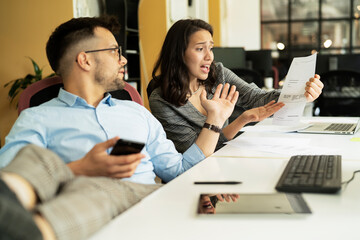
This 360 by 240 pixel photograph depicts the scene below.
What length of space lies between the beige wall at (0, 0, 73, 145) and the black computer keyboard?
10.2 ft

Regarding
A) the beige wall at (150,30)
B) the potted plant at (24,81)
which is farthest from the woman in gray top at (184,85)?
the beige wall at (150,30)

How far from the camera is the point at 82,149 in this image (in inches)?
52.6

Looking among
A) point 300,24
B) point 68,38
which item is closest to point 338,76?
point 68,38

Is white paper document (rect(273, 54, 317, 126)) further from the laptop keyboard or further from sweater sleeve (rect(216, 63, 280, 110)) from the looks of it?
sweater sleeve (rect(216, 63, 280, 110))

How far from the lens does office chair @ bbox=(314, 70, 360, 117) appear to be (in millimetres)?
3945

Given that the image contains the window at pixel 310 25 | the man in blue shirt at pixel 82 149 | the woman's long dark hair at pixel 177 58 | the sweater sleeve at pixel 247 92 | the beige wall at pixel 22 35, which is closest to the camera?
the man in blue shirt at pixel 82 149

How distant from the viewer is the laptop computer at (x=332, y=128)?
1.99 meters

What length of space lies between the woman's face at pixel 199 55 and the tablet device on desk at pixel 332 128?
1.88 ft

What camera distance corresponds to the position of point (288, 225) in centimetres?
79

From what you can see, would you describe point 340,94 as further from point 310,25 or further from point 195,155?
point 310,25

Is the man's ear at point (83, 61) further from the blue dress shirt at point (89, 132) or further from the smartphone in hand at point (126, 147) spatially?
the smartphone in hand at point (126, 147)

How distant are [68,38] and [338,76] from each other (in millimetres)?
3070

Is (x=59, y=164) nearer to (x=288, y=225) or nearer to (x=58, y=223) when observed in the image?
(x=58, y=223)

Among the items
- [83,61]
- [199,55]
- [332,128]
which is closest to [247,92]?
[199,55]
